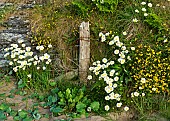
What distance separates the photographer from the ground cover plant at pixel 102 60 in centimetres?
411

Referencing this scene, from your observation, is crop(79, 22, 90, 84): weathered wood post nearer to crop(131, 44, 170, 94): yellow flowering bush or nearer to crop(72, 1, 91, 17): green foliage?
crop(72, 1, 91, 17): green foliage

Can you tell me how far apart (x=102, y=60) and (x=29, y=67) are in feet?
3.35

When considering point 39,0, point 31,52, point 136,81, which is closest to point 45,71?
point 31,52

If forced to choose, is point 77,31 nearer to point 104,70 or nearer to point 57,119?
point 104,70

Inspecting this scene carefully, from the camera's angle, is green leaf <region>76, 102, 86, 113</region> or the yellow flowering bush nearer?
green leaf <region>76, 102, 86, 113</region>

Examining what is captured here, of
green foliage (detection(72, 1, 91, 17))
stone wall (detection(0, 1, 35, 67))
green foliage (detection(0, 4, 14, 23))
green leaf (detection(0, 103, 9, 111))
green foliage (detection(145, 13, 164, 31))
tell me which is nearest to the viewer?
green leaf (detection(0, 103, 9, 111))

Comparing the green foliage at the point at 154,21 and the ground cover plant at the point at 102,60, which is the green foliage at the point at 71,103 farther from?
the green foliage at the point at 154,21

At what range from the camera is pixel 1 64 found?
489 centimetres

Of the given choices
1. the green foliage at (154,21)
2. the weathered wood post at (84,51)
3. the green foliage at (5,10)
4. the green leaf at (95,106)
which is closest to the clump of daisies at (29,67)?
the weathered wood post at (84,51)

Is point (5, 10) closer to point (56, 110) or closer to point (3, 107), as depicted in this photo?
point (3, 107)

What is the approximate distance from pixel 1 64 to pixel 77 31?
119cm

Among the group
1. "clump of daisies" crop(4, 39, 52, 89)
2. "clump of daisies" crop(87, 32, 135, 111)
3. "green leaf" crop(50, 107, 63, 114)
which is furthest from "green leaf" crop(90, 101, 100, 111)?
"clump of daisies" crop(4, 39, 52, 89)

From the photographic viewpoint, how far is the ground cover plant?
4105mm

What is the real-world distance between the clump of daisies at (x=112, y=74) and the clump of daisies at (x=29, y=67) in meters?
0.64
